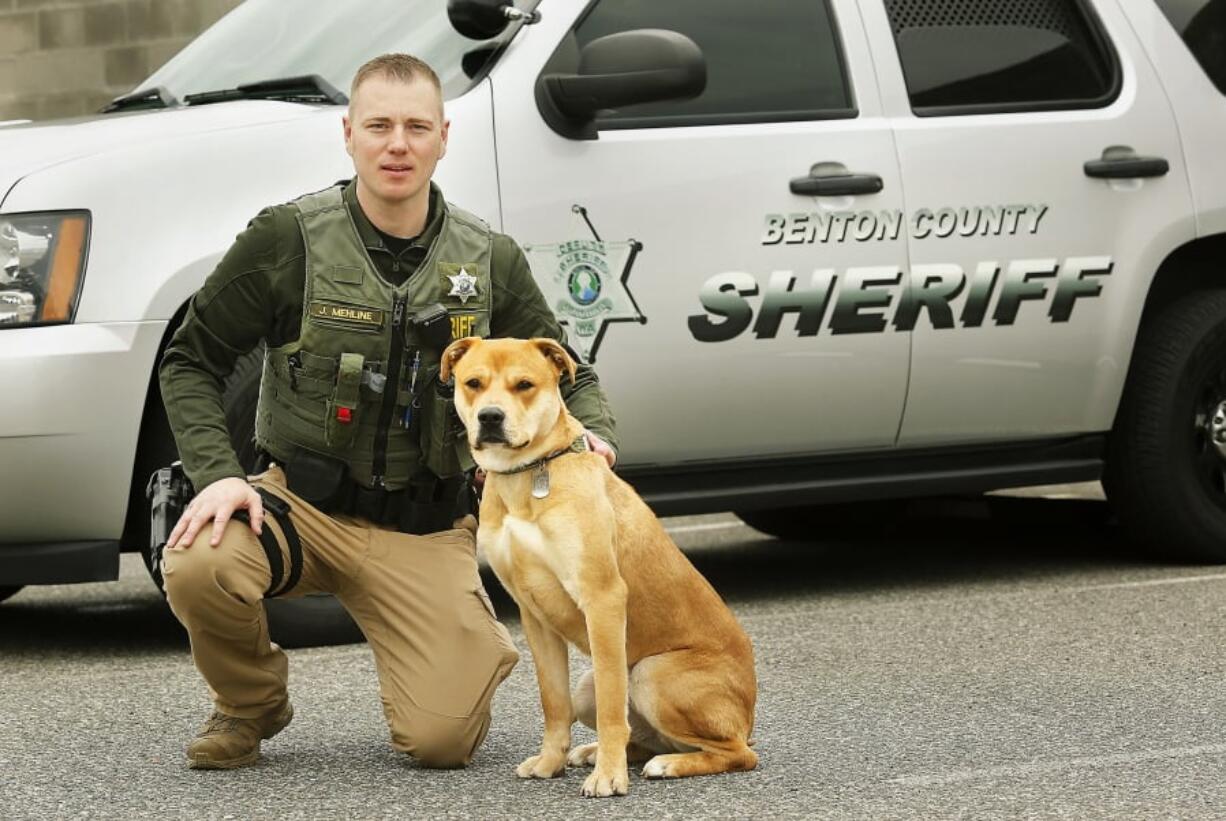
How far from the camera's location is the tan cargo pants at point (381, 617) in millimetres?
4328

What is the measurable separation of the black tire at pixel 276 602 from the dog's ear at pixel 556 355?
1.46 metres

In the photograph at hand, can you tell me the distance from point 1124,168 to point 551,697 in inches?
124

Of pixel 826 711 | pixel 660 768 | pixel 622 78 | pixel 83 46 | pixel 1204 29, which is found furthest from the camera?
pixel 83 46

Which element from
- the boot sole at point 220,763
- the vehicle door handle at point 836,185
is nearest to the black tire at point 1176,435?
the vehicle door handle at point 836,185

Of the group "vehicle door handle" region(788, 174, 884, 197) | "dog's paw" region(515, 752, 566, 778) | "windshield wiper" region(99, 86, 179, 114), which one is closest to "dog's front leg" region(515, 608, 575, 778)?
"dog's paw" region(515, 752, 566, 778)

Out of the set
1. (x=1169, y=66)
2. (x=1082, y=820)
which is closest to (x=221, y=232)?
(x=1082, y=820)

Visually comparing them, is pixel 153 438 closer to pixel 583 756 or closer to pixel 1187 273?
pixel 583 756

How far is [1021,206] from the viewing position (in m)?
6.52

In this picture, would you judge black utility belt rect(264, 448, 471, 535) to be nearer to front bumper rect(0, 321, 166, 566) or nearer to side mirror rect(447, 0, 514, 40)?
front bumper rect(0, 321, 166, 566)

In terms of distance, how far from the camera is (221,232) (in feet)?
18.1

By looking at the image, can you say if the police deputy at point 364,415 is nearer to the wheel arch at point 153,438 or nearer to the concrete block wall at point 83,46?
the wheel arch at point 153,438

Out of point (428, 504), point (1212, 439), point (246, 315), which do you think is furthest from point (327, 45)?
point (1212, 439)

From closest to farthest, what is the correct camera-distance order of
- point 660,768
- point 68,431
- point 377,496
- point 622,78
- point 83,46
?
1. point 660,768
2. point 377,496
3. point 68,431
4. point 622,78
5. point 83,46

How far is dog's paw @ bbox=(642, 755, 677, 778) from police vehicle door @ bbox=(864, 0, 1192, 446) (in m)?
2.46
